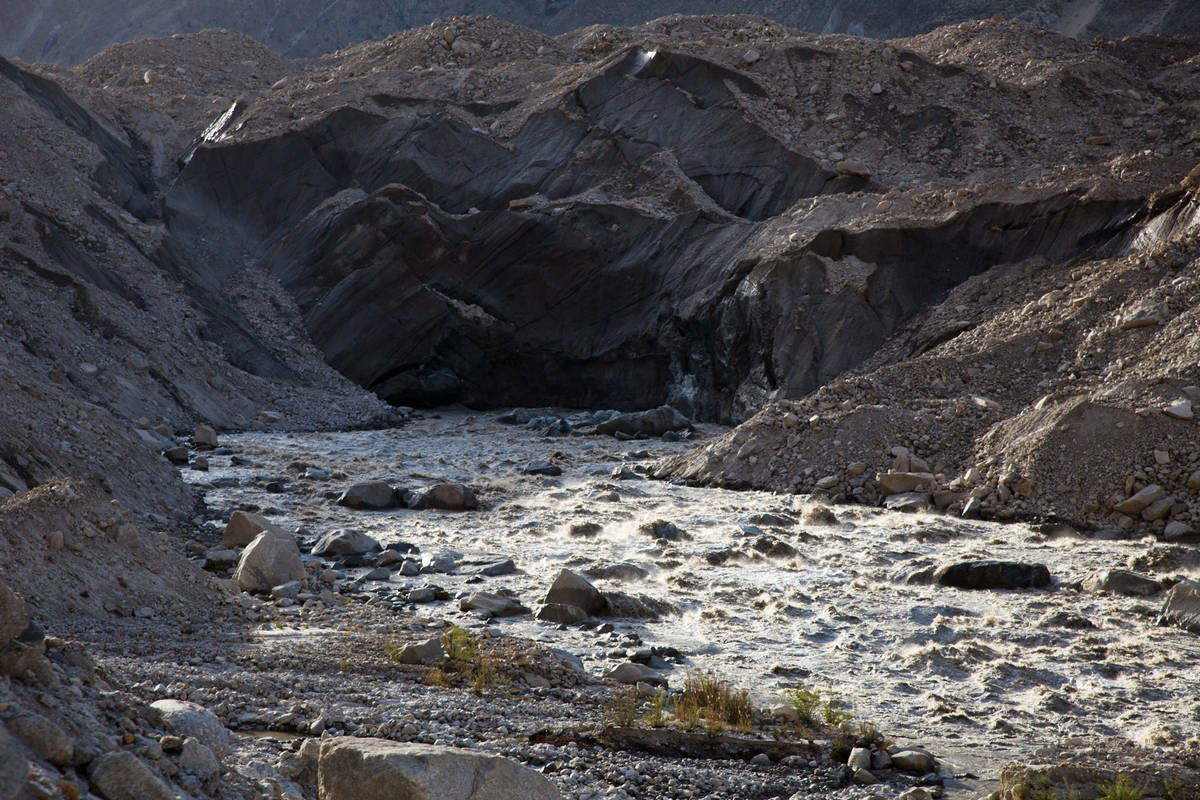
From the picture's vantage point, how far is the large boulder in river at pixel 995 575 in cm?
754

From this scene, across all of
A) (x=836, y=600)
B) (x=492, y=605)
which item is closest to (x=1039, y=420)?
(x=836, y=600)

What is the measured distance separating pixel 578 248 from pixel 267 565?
13713 millimetres

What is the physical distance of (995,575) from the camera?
7.59 m

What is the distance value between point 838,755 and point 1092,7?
41657mm

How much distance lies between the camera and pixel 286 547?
25.4 feet

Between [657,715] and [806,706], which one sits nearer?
[657,715]

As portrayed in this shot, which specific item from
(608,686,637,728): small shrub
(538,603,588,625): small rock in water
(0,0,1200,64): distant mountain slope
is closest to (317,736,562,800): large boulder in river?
(608,686,637,728): small shrub

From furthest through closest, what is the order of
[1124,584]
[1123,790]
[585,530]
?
[585,530], [1124,584], [1123,790]

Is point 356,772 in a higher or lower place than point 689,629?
higher

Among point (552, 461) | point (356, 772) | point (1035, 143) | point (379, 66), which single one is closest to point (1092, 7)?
point (1035, 143)

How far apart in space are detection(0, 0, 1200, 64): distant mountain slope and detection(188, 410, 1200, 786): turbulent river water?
120ft

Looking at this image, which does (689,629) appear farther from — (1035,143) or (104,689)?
(1035,143)

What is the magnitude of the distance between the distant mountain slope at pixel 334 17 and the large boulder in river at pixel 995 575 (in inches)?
1544

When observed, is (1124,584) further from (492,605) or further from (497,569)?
(497,569)
